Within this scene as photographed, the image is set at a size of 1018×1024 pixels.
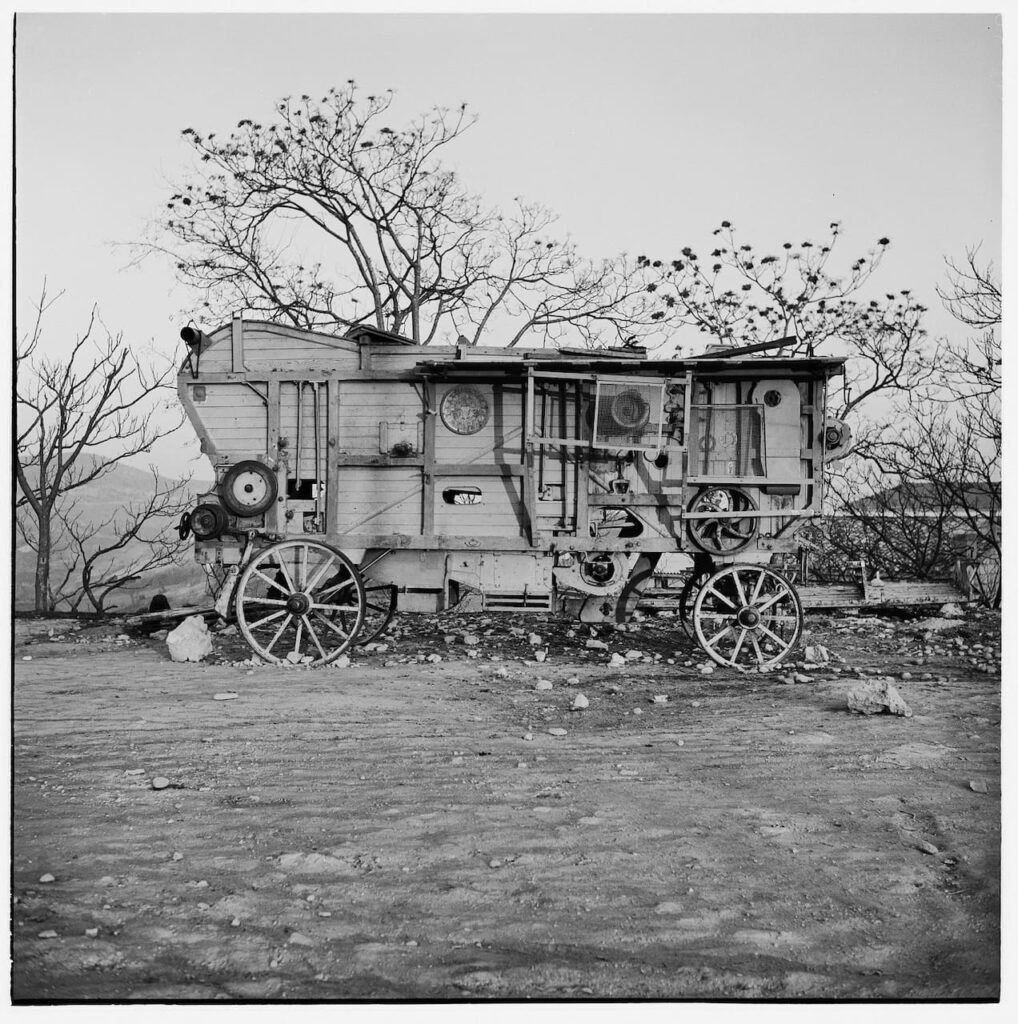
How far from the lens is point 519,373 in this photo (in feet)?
23.9

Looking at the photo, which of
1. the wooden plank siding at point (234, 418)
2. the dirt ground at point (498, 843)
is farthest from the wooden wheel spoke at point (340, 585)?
the wooden plank siding at point (234, 418)

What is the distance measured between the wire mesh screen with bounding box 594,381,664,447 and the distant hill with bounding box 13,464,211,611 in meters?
3.51

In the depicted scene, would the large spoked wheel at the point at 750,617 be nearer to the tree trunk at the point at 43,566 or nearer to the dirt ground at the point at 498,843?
the dirt ground at the point at 498,843

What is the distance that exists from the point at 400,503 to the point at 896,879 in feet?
15.5

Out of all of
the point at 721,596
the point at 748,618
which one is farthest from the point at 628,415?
the point at 748,618

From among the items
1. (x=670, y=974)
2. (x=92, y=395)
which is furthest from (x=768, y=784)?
(x=92, y=395)

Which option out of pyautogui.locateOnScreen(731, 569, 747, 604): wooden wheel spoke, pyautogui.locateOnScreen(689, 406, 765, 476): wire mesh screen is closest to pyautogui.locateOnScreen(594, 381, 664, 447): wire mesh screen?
pyautogui.locateOnScreen(689, 406, 765, 476): wire mesh screen

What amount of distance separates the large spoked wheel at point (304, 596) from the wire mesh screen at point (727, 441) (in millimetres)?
2925

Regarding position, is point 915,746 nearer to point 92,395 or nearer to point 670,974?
point 670,974

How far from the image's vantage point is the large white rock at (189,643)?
7.13 m

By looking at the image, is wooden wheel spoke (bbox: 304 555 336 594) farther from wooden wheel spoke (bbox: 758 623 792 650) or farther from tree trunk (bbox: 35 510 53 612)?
wooden wheel spoke (bbox: 758 623 792 650)

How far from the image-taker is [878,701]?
5707 millimetres

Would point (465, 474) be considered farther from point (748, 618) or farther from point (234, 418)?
point (748, 618)

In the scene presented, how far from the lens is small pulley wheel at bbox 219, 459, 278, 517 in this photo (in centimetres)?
738
